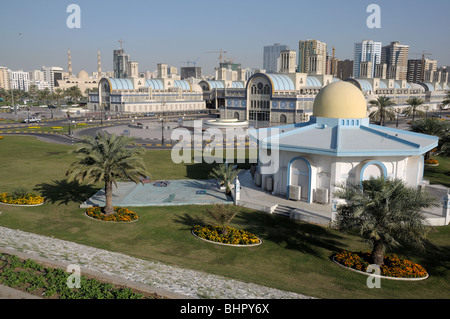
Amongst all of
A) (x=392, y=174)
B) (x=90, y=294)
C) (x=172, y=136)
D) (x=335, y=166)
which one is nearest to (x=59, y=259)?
(x=90, y=294)

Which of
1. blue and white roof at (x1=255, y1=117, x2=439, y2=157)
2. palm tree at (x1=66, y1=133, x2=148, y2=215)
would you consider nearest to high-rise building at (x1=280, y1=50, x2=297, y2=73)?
blue and white roof at (x1=255, y1=117, x2=439, y2=157)

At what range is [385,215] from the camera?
58.2ft

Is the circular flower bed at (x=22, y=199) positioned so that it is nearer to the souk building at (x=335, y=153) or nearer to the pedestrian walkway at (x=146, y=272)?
the pedestrian walkway at (x=146, y=272)

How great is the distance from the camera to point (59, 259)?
1594 cm

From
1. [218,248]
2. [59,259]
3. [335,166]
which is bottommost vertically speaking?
[218,248]

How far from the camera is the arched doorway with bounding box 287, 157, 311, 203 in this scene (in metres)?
28.3

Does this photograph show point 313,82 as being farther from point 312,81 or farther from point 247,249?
point 247,249

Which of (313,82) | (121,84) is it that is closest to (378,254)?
(313,82)

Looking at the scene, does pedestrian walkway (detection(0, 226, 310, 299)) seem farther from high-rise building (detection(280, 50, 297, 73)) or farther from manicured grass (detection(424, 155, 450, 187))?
high-rise building (detection(280, 50, 297, 73))

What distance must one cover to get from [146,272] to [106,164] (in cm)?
1100

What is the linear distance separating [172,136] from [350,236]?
49006 millimetres

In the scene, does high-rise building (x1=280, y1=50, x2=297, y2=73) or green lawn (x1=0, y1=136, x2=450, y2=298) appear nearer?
green lawn (x1=0, y1=136, x2=450, y2=298)

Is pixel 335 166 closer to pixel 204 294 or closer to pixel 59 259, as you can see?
pixel 204 294

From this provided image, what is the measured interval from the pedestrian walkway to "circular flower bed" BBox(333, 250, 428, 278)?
5.12 m
